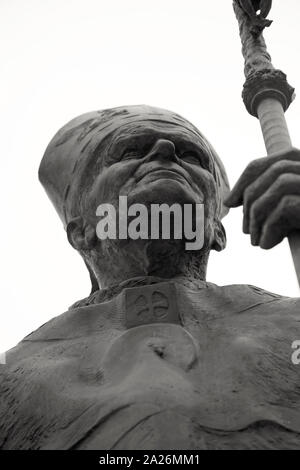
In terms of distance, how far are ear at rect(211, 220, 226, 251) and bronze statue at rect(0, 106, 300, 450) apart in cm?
2

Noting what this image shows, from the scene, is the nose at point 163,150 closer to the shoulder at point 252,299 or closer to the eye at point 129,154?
the eye at point 129,154

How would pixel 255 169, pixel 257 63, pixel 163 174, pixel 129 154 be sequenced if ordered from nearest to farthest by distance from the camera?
pixel 255 169, pixel 163 174, pixel 129 154, pixel 257 63

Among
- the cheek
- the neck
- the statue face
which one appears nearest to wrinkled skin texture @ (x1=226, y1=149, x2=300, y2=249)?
the statue face

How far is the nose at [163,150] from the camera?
15.7ft

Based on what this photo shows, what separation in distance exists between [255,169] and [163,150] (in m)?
0.94

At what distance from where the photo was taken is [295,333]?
376 centimetres

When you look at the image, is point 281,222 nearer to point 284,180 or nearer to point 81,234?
point 284,180

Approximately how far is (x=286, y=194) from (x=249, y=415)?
5.04 ft

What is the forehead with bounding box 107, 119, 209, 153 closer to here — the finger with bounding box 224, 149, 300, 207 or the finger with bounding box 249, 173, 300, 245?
the finger with bounding box 224, 149, 300, 207

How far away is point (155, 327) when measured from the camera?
3799mm

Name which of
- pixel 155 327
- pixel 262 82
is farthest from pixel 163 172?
pixel 262 82

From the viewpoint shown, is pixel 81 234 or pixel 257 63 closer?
pixel 81 234
